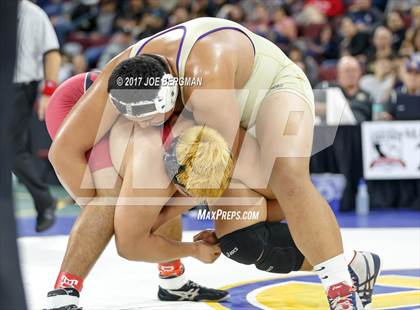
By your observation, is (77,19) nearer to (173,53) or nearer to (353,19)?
(353,19)

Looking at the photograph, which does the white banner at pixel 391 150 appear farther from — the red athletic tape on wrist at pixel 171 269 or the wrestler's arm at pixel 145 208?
the wrestler's arm at pixel 145 208

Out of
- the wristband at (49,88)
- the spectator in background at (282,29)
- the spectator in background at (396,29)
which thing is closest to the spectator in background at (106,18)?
the spectator in background at (282,29)

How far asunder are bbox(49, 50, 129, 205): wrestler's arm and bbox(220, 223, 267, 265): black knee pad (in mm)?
529

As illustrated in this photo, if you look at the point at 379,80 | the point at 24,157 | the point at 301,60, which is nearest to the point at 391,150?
the point at 379,80

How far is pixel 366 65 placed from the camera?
8359mm

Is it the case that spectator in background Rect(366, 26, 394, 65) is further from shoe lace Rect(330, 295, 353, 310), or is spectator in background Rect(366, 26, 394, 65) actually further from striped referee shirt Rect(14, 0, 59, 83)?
shoe lace Rect(330, 295, 353, 310)

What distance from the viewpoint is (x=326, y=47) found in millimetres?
9070

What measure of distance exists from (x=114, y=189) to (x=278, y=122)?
0.63 metres

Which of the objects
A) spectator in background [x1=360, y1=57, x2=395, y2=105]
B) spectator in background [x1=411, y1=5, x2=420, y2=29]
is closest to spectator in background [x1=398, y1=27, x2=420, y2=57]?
spectator in background [x1=411, y1=5, x2=420, y2=29]

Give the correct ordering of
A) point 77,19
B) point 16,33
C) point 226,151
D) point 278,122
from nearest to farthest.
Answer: point 16,33 → point 226,151 → point 278,122 → point 77,19

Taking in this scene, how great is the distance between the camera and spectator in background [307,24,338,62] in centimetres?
895

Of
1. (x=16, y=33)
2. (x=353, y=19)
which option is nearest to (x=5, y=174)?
(x=16, y=33)

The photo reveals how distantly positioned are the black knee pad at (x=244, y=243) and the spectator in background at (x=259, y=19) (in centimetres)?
629

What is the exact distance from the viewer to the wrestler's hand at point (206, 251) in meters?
2.81
